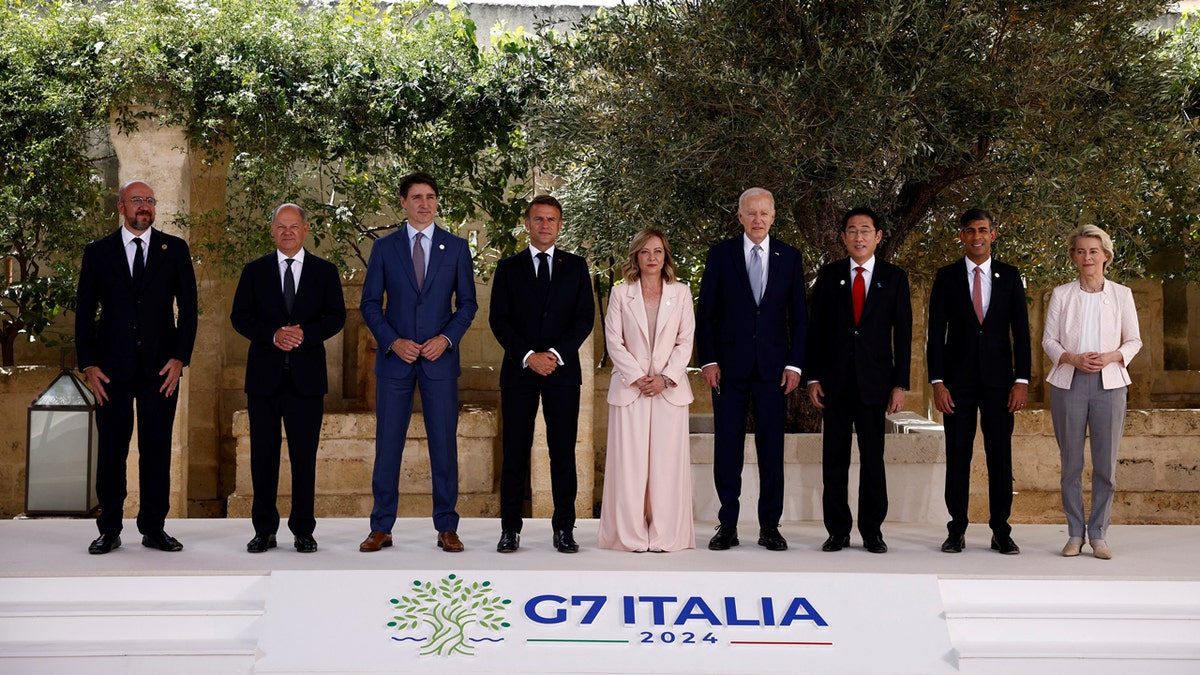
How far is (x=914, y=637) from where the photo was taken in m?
4.18

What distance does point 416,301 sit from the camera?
5113 mm

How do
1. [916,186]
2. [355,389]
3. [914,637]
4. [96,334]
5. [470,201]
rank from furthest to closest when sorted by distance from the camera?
[355,389]
[470,201]
[916,186]
[96,334]
[914,637]

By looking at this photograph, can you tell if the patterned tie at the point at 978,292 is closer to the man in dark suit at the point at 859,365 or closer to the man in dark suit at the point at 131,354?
the man in dark suit at the point at 859,365

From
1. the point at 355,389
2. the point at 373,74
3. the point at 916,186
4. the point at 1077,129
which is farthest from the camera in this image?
the point at 355,389

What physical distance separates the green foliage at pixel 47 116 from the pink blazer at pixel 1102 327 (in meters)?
6.17

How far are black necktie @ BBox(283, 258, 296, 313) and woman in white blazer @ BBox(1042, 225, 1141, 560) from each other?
357 centimetres

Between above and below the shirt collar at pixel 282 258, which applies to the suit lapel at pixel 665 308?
below

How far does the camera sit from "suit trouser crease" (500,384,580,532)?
5.12 metres

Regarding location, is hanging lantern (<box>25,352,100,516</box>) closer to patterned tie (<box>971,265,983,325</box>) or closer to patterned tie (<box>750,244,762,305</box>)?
patterned tie (<box>750,244,762,305</box>)

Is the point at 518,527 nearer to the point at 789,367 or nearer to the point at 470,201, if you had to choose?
the point at 789,367

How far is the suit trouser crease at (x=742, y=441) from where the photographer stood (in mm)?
5199

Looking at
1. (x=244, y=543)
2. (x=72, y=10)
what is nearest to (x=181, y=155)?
(x=72, y=10)

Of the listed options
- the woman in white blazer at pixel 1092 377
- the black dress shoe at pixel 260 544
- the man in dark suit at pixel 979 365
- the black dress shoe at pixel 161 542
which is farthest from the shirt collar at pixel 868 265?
the black dress shoe at pixel 161 542

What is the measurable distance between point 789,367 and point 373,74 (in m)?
3.82
